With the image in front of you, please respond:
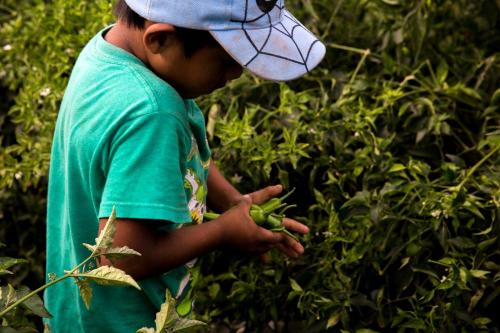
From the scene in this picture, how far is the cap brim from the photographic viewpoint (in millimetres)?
1782

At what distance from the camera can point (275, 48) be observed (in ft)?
6.20

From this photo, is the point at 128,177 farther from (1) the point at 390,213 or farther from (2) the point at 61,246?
(1) the point at 390,213

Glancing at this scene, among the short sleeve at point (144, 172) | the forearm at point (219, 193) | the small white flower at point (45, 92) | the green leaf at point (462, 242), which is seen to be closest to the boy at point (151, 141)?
the short sleeve at point (144, 172)

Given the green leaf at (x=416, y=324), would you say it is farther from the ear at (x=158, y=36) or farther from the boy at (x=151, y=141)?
the ear at (x=158, y=36)

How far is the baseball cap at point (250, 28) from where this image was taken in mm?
1756

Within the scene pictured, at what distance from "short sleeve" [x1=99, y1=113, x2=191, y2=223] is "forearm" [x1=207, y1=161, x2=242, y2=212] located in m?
0.53

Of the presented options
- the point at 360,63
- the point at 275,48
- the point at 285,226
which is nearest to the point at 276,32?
the point at 275,48

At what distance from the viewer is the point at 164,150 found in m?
1.71

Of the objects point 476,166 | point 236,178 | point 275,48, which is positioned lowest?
point 236,178

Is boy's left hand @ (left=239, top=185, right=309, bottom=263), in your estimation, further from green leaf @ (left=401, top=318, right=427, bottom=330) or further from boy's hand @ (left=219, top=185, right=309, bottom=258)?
green leaf @ (left=401, top=318, right=427, bottom=330)

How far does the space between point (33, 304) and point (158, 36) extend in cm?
58

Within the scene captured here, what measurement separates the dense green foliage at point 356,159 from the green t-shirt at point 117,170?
494 millimetres

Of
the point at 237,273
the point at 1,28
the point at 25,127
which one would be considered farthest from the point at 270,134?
the point at 1,28

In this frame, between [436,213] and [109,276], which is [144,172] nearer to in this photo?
[109,276]
